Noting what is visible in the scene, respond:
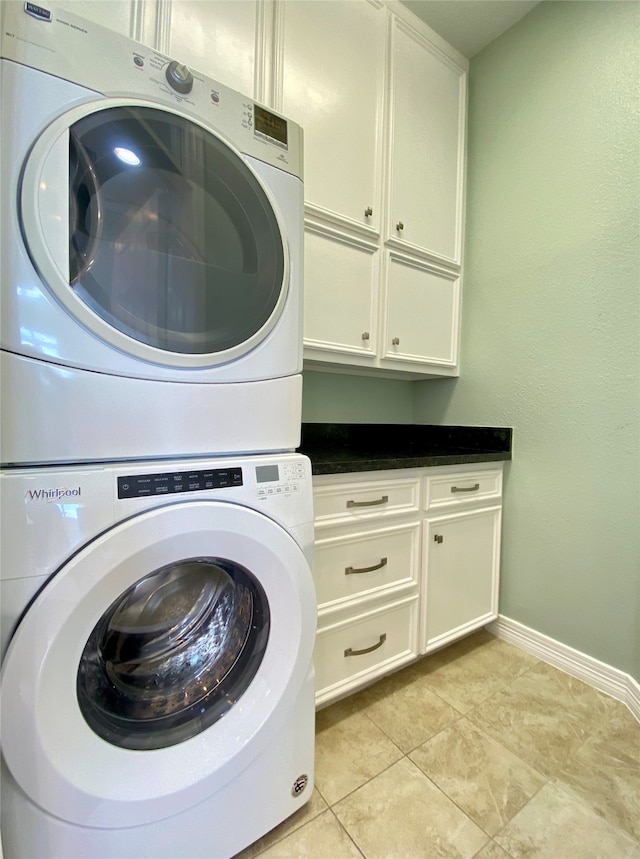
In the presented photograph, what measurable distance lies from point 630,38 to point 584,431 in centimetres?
134

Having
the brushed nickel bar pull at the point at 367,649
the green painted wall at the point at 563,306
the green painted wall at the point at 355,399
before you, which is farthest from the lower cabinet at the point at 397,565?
the green painted wall at the point at 355,399

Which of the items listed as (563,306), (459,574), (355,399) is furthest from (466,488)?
(563,306)

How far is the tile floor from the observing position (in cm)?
87

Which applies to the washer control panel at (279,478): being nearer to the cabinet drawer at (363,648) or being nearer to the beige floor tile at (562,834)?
the cabinet drawer at (363,648)

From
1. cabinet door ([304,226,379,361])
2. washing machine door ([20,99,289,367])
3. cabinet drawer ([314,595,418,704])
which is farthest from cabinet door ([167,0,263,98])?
cabinet drawer ([314,595,418,704])

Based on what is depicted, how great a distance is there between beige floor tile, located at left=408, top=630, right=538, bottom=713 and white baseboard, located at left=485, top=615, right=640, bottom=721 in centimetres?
4

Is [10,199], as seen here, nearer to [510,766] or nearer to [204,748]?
[204,748]

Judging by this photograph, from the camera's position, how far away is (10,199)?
1.91ft

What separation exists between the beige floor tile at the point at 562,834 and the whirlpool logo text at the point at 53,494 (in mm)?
1203

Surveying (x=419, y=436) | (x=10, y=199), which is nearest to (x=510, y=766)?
(x=419, y=436)

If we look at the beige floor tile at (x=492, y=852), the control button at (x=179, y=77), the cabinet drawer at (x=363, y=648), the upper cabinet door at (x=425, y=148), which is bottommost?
the beige floor tile at (x=492, y=852)

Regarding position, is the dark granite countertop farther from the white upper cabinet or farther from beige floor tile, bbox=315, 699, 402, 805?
the white upper cabinet

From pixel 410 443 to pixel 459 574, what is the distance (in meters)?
0.71

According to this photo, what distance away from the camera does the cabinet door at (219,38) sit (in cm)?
112
